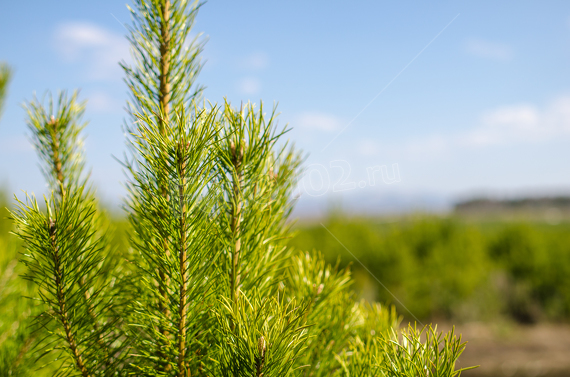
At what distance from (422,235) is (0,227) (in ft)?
30.9

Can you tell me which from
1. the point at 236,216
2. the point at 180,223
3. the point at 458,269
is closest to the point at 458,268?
the point at 458,269

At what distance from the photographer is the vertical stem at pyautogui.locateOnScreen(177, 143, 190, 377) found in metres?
0.58

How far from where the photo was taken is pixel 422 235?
989 centimetres

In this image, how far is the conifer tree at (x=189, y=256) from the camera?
58 cm

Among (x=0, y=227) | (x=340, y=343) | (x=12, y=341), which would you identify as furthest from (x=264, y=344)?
(x=0, y=227)

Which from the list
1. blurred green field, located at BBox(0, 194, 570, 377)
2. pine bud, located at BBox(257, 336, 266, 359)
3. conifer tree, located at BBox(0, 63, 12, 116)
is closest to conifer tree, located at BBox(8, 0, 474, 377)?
pine bud, located at BBox(257, 336, 266, 359)

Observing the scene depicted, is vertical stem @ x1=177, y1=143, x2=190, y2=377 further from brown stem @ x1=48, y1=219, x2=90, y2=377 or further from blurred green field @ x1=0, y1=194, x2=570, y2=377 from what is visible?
blurred green field @ x1=0, y1=194, x2=570, y2=377

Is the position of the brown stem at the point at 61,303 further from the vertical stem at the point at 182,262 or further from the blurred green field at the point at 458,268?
the blurred green field at the point at 458,268

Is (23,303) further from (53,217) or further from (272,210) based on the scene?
(272,210)

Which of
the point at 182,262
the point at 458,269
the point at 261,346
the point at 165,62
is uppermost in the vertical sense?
the point at 165,62

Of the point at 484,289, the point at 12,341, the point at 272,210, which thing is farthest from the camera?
the point at 484,289

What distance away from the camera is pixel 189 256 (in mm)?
607

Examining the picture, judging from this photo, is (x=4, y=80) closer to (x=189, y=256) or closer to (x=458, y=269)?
(x=189, y=256)

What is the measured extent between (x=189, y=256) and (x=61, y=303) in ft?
0.82
